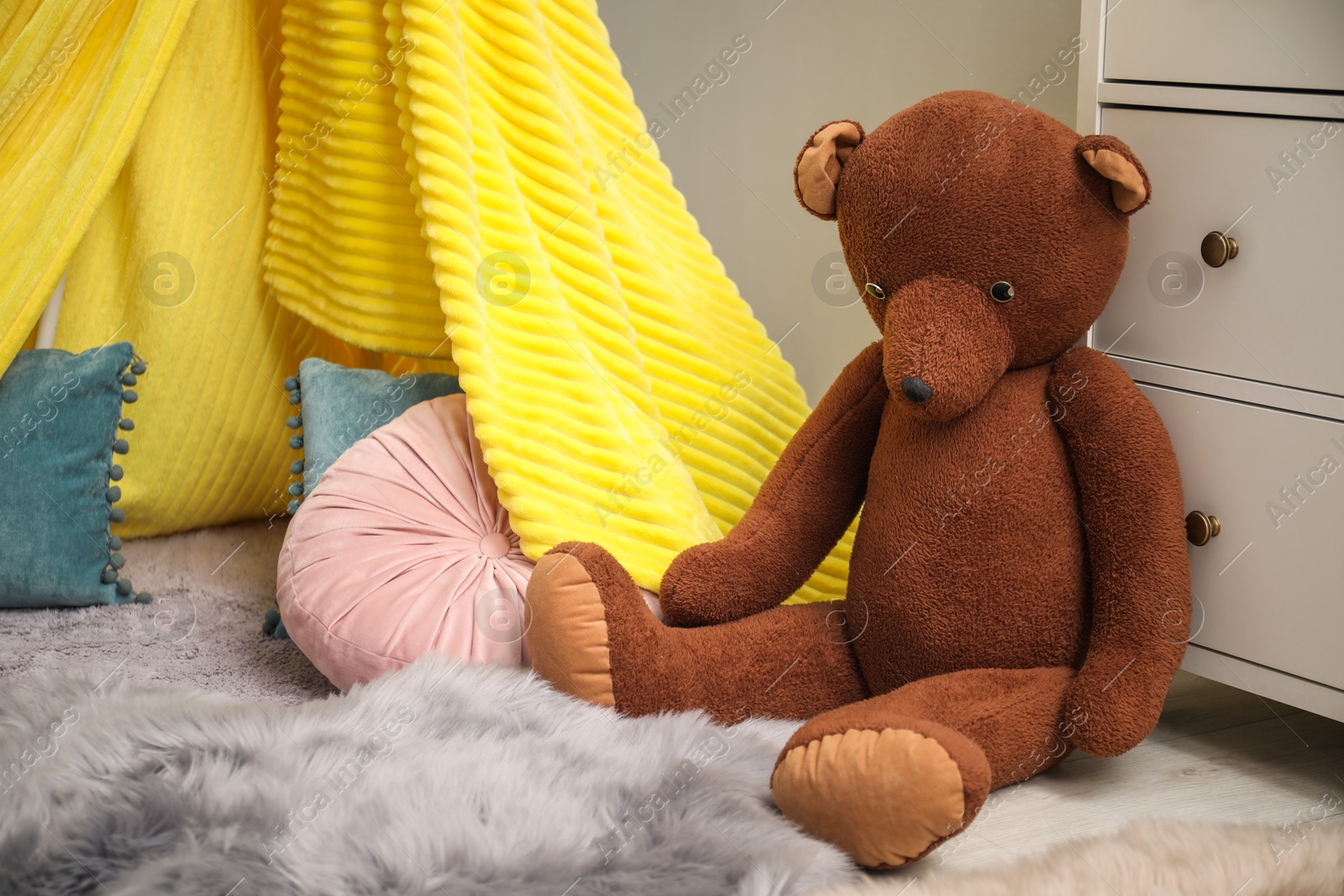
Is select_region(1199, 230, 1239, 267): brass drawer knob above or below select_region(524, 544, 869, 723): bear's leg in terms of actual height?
above

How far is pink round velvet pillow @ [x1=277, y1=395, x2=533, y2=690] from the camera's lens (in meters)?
1.05

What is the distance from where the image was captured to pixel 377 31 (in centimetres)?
127

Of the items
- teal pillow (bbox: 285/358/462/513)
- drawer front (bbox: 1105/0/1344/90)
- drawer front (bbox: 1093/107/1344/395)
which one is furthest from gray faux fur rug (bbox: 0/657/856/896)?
drawer front (bbox: 1105/0/1344/90)

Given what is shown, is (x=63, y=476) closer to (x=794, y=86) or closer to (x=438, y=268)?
(x=438, y=268)

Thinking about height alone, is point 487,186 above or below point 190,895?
above

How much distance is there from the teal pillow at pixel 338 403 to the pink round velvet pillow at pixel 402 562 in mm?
95

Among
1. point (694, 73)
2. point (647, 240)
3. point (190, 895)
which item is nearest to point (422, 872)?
point (190, 895)

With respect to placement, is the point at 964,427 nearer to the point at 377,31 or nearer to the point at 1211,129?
the point at 1211,129

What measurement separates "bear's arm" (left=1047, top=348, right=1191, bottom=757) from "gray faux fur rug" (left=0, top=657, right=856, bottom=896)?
0.88ft

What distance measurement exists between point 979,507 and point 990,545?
0.11ft

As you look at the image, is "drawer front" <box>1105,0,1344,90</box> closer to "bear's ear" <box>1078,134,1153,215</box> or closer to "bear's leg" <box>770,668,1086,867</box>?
"bear's ear" <box>1078,134,1153,215</box>

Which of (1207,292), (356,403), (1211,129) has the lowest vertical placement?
(356,403)

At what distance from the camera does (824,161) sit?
972 millimetres

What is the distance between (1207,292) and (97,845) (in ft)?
3.15
